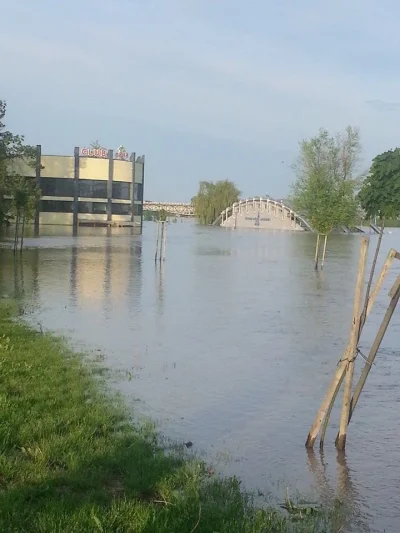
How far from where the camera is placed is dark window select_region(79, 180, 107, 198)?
90625 millimetres

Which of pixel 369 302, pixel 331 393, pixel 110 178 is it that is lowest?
pixel 331 393

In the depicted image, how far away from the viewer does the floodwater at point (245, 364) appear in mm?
6543

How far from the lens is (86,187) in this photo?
90.6m

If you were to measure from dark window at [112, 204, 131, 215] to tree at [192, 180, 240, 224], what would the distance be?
1618 inches

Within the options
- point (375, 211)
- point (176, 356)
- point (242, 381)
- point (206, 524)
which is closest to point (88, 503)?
point (206, 524)

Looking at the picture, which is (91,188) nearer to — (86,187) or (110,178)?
(86,187)

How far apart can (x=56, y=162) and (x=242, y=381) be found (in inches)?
3253

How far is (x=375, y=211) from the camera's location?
7602 millimetres

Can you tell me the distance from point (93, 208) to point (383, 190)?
282 ft

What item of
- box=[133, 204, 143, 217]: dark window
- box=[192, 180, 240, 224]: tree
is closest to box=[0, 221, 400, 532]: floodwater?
box=[133, 204, 143, 217]: dark window

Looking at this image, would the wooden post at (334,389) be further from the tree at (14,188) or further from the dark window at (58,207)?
the dark window at (58,207)

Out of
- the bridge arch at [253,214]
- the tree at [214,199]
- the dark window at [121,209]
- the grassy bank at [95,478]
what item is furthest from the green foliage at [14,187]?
the tree at [214,199]

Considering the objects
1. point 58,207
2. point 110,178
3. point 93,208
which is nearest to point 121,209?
point 93,208

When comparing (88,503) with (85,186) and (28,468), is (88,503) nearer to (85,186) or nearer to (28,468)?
(28,468)
